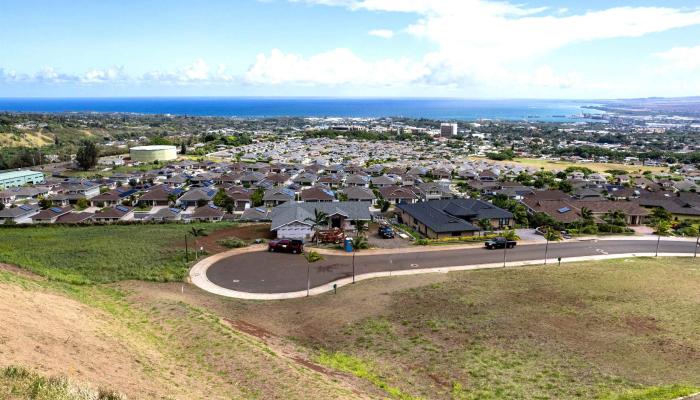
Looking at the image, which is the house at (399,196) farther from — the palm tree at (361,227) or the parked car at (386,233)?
the parked car at (386,233)

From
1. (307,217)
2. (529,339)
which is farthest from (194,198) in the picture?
(529,339)

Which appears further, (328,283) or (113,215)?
(113,215)

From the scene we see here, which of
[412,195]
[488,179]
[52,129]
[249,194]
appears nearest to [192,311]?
[249,194]

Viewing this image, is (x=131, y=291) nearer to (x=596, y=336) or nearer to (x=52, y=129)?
(x=596, y=336)

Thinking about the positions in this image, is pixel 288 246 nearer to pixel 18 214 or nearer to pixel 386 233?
pixel 386 233

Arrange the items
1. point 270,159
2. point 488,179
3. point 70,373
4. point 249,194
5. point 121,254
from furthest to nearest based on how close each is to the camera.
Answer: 1. point 270,159
2. point 488,179
3. point 249,194
4. point 121,254
5. point 70,373

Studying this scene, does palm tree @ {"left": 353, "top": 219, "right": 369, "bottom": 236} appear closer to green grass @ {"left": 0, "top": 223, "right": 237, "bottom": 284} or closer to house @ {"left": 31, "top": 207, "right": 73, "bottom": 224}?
green grass @ {"left": 0, "top": 223, "right": 237, "bottom": 284}
